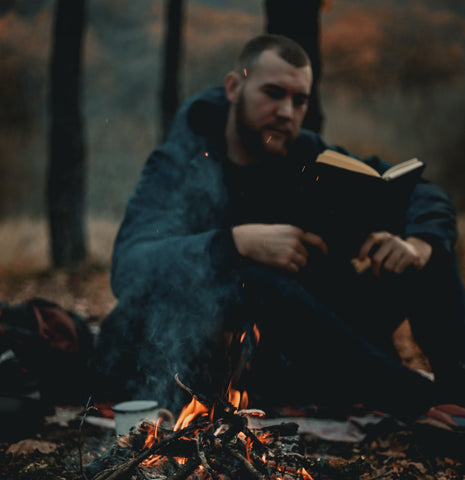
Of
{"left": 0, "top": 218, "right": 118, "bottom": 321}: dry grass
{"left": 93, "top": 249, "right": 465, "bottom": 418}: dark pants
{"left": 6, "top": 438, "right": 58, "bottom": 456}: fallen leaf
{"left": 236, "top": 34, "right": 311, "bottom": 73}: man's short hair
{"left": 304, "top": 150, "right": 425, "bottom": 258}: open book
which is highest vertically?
{"left": 236, "top": 34, "right": 311, "bottom": 73}: man's short hair

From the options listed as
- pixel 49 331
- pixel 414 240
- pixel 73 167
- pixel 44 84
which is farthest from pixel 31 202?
pixel 414 240

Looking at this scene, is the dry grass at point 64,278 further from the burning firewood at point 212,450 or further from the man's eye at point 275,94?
the burning firewood at point 212,450

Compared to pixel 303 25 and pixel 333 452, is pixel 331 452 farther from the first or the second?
pixel 303 25

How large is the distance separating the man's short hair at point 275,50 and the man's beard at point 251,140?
0.19m

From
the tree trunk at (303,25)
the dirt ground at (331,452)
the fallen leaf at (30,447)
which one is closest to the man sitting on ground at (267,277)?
the dirt ground at (331,452)

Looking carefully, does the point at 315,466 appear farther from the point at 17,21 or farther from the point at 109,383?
the point at 17,21

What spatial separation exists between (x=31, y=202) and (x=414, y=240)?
54.0 ft

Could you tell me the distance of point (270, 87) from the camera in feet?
9.09

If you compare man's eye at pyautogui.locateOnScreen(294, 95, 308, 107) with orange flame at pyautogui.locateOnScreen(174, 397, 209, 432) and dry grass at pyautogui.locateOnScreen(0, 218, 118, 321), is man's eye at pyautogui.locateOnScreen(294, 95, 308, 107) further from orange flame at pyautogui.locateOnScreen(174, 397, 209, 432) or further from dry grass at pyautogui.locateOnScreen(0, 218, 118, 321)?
dry grass at pyautogui.locateOnScreen(0, 218, 118, 321)

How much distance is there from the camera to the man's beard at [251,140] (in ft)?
9.36

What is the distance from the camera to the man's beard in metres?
2.85

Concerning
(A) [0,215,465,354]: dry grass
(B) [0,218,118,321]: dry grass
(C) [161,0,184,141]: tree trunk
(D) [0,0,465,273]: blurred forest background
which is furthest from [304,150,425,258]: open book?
(D) [0,0,465,273]: blurred forest background

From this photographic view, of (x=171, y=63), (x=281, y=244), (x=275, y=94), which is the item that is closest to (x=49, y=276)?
(x=171, y=63)

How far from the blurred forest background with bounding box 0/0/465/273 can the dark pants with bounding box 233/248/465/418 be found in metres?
7.45
